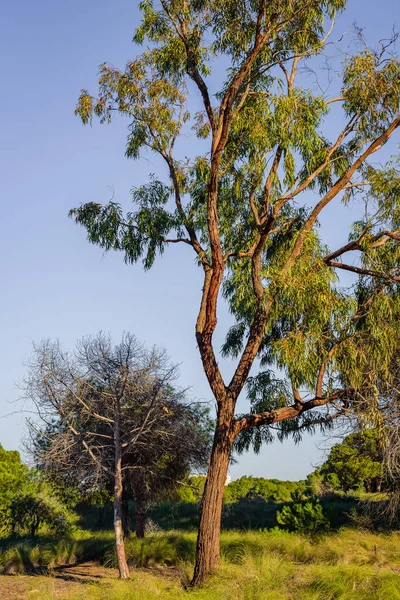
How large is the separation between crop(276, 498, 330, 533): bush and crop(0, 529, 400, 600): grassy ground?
3.68 ft

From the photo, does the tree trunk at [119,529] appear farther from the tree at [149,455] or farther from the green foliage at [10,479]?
the green foliage at [10,479]

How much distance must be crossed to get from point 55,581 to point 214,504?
475 centimetres

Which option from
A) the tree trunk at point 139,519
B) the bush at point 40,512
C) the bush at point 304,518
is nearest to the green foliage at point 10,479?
the bush at point 40,512

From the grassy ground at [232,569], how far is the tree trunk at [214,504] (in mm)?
414

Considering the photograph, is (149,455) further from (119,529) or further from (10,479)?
(10,479)

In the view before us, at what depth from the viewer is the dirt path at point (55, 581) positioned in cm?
1421

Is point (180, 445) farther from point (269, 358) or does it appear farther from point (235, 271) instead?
point (235, 271)

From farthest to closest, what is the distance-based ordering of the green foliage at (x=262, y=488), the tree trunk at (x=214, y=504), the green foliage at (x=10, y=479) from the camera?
the green foliage at (x=262, y=488) → the green foliage at (x=10, y=479) → the tree trunk at (x=214, y=504)

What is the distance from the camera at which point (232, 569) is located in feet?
44.4

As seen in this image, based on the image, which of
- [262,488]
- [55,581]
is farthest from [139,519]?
[262,488]

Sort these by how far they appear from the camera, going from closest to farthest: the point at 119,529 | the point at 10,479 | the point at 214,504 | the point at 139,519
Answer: the point at 214,504, the point at 119,529, the point at 139,519, the point at 10,479

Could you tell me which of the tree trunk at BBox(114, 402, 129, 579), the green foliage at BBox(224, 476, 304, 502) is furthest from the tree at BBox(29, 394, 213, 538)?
the green foliage at BBox(224, 476, 304, 502)

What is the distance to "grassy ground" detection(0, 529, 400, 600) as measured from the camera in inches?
426

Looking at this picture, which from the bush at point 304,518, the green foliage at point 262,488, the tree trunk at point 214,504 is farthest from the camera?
the green foliage at point 262,488
